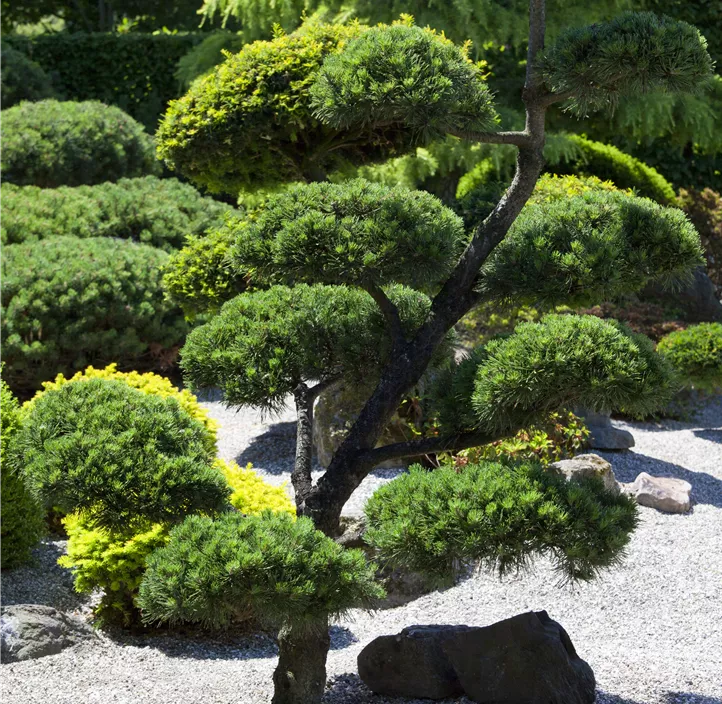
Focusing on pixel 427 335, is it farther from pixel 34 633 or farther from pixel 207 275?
pixel 207 275

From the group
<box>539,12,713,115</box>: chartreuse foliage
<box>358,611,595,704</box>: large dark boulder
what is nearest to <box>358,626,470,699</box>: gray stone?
<box>358,611,595,704</box>: large dark boulder

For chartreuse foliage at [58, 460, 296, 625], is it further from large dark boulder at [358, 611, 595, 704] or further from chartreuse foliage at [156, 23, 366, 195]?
chartreuse foliage at [156, 23, 366, 195]

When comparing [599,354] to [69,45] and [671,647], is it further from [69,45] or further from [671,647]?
[69,45]

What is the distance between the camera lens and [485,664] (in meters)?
3.94

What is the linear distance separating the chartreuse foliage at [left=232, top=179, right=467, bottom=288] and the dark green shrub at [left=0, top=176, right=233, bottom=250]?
17.6 feet

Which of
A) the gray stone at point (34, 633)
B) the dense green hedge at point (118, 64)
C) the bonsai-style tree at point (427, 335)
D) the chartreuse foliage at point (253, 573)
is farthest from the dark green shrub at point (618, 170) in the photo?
Answer: the chartreuse foliage at point (253, 573)

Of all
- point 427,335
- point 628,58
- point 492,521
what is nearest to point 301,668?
point 492,521

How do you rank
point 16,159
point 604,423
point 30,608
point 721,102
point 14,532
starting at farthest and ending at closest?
point 721,102 → point 16,159 → point 604,423 → point 14,532 → point 30,608

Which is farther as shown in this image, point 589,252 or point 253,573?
point 589,252

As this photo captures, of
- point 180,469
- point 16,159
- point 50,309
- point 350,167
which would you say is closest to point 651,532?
point 350,167

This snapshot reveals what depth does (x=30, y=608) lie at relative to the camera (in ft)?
14.9

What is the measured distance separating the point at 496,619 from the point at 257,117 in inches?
118

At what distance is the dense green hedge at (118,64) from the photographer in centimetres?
1438

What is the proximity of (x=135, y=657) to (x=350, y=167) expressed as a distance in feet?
10.2
